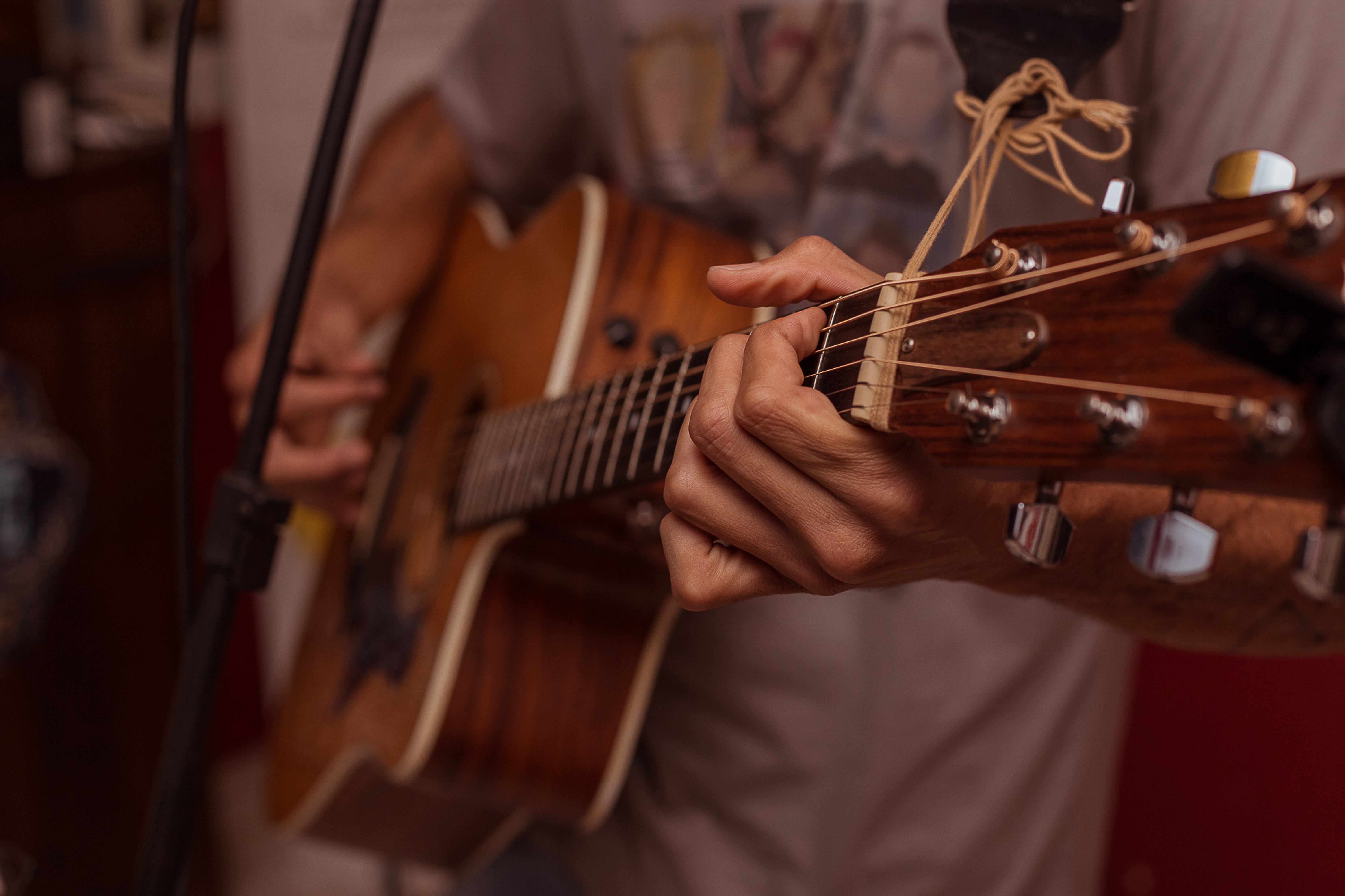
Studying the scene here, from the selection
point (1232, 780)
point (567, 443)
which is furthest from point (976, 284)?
point (1232, 780)

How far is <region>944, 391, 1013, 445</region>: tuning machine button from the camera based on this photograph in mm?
363

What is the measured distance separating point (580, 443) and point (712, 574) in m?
0.20

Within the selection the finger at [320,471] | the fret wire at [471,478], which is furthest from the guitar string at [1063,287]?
the finger at [320,471]

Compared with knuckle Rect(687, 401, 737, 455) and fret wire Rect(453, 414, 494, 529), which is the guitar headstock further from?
fret wire Rect(453, 414, 494, 529)

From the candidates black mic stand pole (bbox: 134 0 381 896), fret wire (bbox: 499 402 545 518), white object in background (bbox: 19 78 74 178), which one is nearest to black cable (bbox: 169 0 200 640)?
black mic stand pole (bbox: 134 0 381 896)

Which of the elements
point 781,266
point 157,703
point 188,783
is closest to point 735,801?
point 188,783

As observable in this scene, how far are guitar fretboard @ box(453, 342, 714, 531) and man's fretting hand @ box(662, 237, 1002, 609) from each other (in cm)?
6

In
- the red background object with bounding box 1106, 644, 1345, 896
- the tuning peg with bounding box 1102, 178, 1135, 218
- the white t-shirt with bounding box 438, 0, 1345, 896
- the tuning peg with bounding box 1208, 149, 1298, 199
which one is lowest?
the red background object with bounding box 1106, 644, 1345, 896

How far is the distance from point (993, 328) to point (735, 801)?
0.58 metres

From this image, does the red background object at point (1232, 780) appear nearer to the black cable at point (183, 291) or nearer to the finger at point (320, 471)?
the finger at point (320, 471)

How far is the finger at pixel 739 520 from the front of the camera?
455mm

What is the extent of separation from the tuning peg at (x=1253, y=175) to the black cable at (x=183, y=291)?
0.49 metres

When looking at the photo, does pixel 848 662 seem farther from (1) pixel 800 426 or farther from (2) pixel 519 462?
(1) pixel 800 426

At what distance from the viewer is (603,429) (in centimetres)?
62
